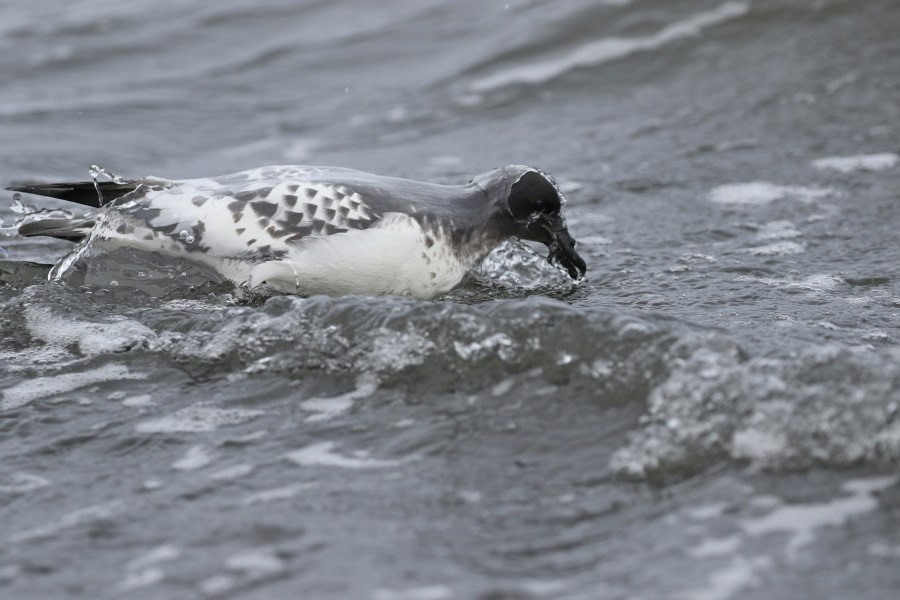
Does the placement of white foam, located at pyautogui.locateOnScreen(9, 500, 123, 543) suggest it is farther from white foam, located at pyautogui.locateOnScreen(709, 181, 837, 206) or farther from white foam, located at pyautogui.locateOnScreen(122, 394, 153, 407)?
white foam, located at pyautogui.locateOnScreen(709, 181, 837, 206)

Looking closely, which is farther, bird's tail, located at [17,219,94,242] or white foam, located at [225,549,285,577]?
bird's tail, located at [17,219,94,242]

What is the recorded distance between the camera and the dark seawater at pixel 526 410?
128 inches

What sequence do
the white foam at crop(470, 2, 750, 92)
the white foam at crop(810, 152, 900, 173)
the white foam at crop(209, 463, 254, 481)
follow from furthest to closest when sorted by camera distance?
the white foam at crop(470, 2, 750, 92)
the white foam at crop(810, 152, 900, 173)
the white foam at crop(209, 463, 254, 481)

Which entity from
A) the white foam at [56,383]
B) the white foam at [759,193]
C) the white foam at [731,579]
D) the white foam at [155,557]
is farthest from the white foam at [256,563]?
the white foam at [759,193]

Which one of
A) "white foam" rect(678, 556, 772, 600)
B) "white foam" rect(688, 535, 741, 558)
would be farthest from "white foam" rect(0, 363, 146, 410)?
"white foam" rect(678, 556, 772, 600)

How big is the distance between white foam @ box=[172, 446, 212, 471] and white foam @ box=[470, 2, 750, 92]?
7.16m

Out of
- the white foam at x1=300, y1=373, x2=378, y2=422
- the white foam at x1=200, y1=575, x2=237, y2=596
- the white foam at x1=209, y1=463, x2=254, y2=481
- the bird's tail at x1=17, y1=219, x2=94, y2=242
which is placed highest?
the bird's tail at x1=17, y1=219, x2=94, y2=242

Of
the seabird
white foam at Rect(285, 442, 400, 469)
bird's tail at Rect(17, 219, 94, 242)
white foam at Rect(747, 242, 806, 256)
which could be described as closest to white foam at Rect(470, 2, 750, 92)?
white foam at Rect(747, 242, 806, 256)

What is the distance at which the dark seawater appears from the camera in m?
3.26

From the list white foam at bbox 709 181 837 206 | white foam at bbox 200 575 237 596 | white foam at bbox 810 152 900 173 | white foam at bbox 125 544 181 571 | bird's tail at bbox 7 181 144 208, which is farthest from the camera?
white foam at bbox 810 152 900 173

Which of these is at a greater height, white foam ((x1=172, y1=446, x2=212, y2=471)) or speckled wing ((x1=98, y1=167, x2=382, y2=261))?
speckled wing ((x1=98, y1=167, x2=382, y2=261))

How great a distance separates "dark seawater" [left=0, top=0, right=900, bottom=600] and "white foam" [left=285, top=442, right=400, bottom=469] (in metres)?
0.01

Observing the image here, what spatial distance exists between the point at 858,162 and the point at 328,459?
5216 mm

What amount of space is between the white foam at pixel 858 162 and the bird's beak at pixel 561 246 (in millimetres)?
2776
